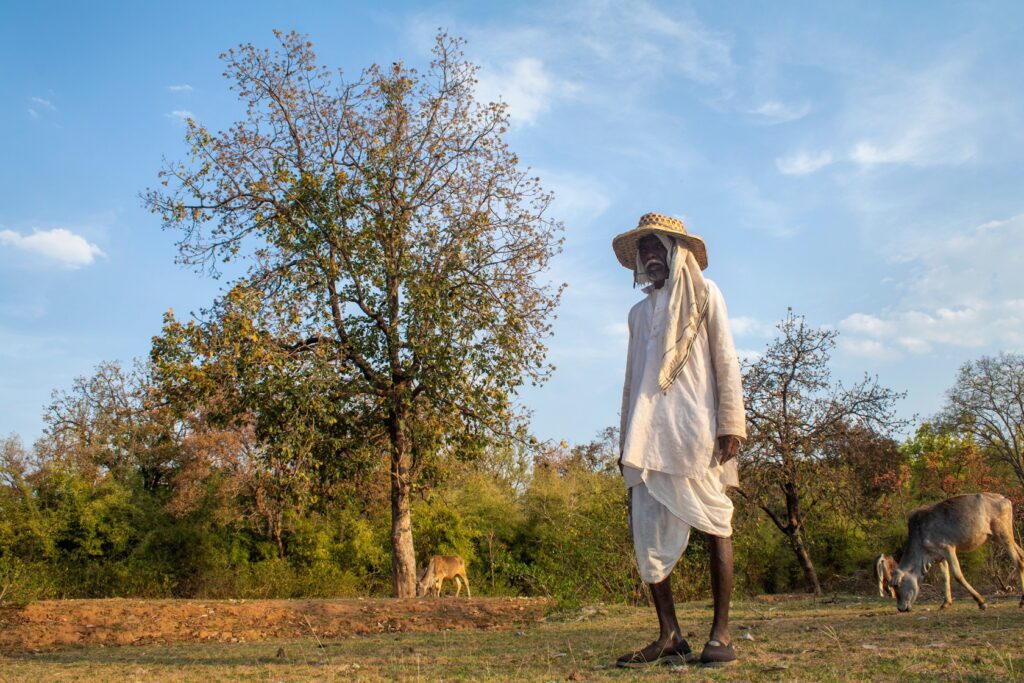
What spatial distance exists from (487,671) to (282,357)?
32.8 feet

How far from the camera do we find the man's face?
218 inches

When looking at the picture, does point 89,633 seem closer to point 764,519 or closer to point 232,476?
point 232,476

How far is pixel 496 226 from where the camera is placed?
1581cm

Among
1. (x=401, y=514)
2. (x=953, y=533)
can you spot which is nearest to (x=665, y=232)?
(x=953, y=533)

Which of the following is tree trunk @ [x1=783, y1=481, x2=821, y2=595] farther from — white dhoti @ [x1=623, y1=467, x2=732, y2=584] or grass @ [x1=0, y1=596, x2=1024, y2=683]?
white dhoti @ [x1=623, y1=467, x2=732, y2=584]

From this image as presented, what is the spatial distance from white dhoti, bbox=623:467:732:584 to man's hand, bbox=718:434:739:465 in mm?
86

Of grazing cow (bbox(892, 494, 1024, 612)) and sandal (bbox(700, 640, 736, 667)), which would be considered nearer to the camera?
sandal (bbox(700, 640, 736, 667))

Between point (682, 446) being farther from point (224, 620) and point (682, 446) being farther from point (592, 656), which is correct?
point (224, 620)

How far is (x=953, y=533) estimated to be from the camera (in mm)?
9734

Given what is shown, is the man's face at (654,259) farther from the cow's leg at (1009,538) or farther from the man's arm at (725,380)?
the cow's leg at (1009,538)

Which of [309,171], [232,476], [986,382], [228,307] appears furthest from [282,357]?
[986,382]

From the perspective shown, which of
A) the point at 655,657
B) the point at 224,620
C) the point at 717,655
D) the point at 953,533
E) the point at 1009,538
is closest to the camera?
the point at 717,655

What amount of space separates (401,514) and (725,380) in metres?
11.6

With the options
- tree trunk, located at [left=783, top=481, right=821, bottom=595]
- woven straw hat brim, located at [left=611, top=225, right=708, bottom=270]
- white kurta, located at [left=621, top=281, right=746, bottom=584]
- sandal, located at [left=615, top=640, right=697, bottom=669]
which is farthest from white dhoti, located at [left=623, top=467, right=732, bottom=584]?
tree trunk, located at [left=783, top=481, right=821, bottom=595]
